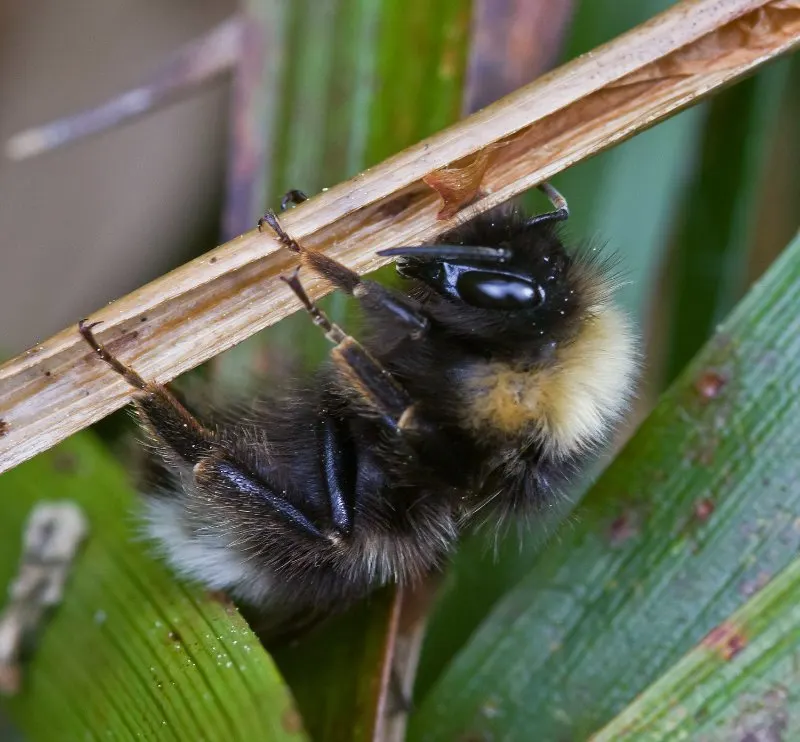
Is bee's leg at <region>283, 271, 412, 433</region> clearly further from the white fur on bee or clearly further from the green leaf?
the green leaf

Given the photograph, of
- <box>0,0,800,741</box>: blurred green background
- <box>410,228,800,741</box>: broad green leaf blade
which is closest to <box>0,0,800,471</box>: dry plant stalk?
<box>0,0,800,741</box>: blurred green background

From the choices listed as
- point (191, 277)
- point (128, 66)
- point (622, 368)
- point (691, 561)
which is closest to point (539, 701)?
point (691, 561)

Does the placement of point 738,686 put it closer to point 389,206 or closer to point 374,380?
point 374,380

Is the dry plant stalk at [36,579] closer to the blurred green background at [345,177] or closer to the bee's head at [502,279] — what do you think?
the blurred green background at [345,177]

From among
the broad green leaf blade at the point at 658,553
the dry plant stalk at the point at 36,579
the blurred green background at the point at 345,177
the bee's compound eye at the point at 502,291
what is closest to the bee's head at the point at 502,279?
the bee's compound eye at the point at 502,291

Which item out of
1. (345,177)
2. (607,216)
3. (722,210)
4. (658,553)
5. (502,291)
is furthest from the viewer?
(722,210)

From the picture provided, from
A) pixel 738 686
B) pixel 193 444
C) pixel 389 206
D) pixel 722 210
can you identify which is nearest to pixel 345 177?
pixel 389 206

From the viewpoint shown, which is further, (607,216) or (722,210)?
(722,210)
